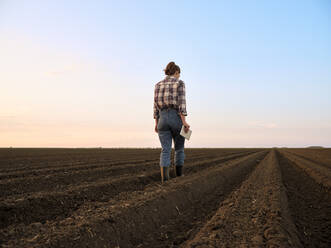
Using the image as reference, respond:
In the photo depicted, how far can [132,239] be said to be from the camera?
2873 millimetres

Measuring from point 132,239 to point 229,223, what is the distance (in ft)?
3.49

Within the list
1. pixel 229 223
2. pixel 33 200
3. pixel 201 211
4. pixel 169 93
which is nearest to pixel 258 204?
pixel 201 211

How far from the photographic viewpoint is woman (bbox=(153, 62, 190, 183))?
5.08 metres

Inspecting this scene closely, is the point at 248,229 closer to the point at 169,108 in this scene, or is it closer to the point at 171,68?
the point at 169,108

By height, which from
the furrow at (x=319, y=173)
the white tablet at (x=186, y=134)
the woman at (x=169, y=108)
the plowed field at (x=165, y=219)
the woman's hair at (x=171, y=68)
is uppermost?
the woman's hair at (x=171, y=68)

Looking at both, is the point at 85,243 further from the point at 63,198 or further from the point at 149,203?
the point at 63,198

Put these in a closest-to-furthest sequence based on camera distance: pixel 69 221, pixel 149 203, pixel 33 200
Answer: pixel 69 221 → pixel 149 203 → pixel 33 200

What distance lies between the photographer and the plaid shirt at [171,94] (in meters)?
5.06

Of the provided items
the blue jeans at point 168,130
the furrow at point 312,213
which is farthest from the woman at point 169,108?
the furrow at point 312,213

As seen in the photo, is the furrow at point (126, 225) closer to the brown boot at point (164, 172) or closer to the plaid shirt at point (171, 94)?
the brown boot at point (164, 172)

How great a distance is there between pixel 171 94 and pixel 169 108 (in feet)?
0.91

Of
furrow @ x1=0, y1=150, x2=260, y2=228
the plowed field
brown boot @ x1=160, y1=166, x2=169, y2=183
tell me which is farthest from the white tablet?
furrow @ x1=0, y1=150, x2=260, y2=228

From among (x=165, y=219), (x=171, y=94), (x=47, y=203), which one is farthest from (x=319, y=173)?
(x=47, y=203)

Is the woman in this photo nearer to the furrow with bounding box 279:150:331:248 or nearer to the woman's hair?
the woman's hair
